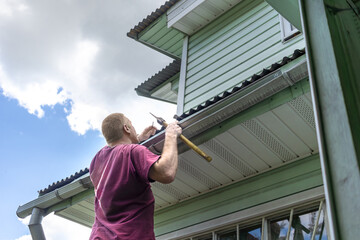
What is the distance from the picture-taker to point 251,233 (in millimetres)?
4387

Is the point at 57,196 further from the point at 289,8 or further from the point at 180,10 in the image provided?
the point at 289,8

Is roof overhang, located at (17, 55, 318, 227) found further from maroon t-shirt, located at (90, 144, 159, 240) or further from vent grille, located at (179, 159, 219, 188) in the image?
maroon t-shirt, located at (90, 144, 159, 240)

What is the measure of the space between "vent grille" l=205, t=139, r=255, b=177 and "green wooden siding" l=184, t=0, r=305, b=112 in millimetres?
1561

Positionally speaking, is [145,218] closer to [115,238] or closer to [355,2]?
[115,238]

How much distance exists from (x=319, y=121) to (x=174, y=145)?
1.73m

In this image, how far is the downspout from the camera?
18.0 feet

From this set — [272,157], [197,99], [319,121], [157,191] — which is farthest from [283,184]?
[319,121]

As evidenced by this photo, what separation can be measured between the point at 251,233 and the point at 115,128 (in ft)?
6.23

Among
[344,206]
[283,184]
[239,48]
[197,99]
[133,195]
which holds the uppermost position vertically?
[239,48]

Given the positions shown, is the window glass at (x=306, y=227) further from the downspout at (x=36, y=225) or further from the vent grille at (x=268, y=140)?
the downspout at (x=36, y=225)

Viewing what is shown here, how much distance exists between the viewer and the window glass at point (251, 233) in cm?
432

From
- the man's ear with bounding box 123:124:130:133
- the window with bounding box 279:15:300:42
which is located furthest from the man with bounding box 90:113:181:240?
the window with bounding box 279:15:300:42

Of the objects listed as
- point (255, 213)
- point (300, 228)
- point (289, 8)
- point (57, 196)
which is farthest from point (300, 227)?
point (57, 196)

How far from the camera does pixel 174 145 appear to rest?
3.13 metres
